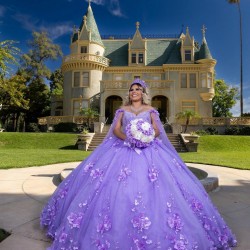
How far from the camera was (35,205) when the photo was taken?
5117 millimetres

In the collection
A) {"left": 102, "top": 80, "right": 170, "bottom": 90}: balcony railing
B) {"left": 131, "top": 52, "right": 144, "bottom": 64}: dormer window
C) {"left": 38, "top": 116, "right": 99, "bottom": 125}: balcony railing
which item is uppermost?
{"left": 131, "top": 52, "right": 144, "bottom": 64}: dormer window

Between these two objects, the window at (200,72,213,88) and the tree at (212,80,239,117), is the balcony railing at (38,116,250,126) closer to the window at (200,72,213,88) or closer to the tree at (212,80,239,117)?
the window at (200,72,213,88)

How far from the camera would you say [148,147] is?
12.3ft

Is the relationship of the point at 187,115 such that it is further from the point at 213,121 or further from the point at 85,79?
the point at 85,79

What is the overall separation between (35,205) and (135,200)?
289cm

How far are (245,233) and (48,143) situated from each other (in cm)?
1984

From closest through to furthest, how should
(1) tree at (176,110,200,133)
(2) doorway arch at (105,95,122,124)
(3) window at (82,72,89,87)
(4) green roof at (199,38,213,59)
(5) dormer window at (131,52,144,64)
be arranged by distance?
(1) tree at (176,110,200,133)
(4) green roof at (199,38,213,59)
(3) window at (82,72,89,87)
(2) doorway arch at (105,95,122,124)
(5) dormer window at (131,52,144,64)

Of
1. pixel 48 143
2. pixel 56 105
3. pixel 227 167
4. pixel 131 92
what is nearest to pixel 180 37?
pixel 56 105

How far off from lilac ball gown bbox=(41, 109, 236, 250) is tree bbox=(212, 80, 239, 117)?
46677 mm

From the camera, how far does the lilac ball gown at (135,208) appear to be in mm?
2854

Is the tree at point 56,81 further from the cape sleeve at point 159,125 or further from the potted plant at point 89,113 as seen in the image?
the cape sleeve at point 159,125

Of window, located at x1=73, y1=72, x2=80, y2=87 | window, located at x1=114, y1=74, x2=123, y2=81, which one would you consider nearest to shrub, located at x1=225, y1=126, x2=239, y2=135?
window, located at x1=114, y1=74, x2=123, y2=81

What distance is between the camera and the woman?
2.87 metres

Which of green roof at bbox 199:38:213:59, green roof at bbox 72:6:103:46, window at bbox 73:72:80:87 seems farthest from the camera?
green roof at bbox 72:6:103:46
